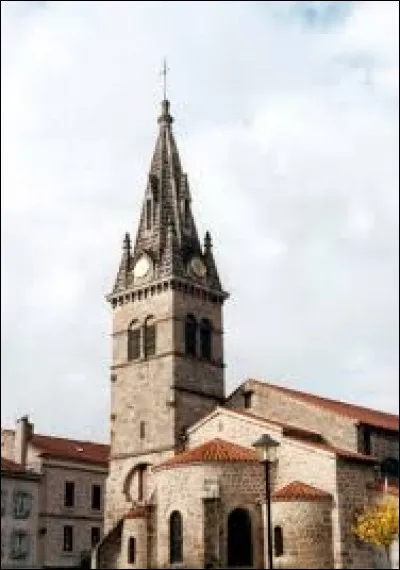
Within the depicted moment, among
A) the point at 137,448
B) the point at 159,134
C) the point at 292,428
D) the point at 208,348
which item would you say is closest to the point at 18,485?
the point at 137,448

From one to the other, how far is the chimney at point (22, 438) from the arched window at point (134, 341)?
47.2 feet

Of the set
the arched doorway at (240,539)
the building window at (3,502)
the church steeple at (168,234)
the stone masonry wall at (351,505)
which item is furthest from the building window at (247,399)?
the building window at (3,502)

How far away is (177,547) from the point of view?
5244 centimetres

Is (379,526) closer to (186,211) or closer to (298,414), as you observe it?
(298,414)

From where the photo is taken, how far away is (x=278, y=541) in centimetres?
5147

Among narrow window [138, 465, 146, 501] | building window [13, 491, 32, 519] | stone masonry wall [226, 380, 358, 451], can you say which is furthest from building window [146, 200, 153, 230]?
building window [13, 491, 32, 519]

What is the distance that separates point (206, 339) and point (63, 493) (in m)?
18.3

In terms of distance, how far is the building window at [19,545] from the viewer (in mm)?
67438

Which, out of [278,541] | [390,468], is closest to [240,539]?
[278,541]

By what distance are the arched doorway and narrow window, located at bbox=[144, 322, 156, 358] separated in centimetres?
1411

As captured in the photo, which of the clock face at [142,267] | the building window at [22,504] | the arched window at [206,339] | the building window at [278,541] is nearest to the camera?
the building window at [278,541]

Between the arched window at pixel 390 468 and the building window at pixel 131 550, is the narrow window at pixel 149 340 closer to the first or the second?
the building window at pixel 131 550

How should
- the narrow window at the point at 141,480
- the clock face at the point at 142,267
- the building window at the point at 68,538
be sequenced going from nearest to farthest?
1. the narrow window at the point at 141,480
2. the clock face at the point at 142,267
3. the building window at the point at 68,538

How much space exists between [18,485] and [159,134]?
2642cm
